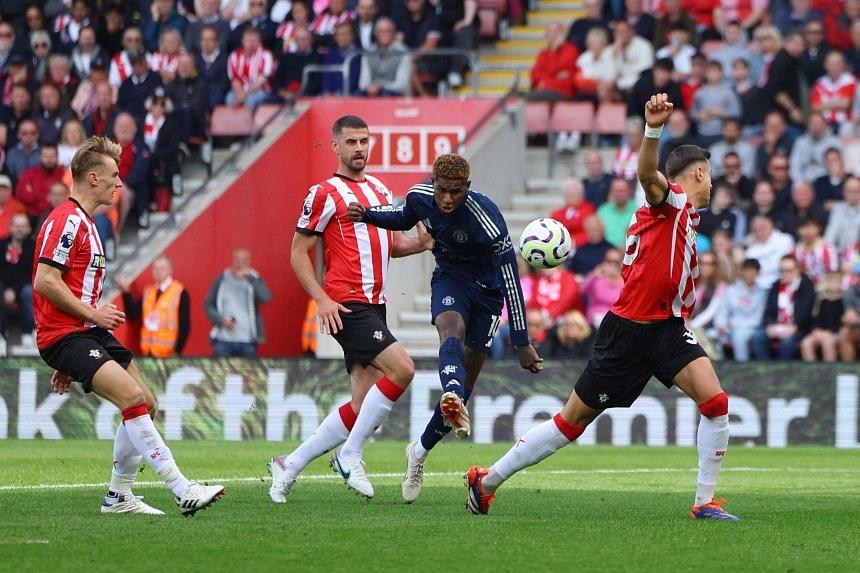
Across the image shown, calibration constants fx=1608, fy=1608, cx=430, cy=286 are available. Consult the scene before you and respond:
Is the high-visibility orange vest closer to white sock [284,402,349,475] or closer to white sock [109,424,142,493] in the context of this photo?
white sock [284,402,349,475]

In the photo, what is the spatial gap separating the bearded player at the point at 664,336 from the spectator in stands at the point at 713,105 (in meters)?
12.5

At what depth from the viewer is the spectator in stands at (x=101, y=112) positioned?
24.7 m

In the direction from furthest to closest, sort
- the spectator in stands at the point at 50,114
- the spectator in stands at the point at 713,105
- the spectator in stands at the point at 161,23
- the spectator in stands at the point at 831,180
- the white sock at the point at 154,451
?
1. the spectator in stands at the point at 161,23
2. the spectator in stands at the point at 50,114
3. the spectator in stands at the point at 713,105
4. the spectator in stands at the point at 831,180
5. the white sock at the point at 154,451

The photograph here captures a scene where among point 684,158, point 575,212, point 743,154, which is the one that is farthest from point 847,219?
point 684,158

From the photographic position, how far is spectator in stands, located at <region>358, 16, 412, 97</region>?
2398cm

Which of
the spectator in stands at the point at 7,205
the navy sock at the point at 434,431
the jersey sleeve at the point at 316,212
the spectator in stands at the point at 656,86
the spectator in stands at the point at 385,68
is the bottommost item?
the navy sock at the point at 434,431

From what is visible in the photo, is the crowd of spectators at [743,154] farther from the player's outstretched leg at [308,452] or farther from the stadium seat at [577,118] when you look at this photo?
the player's outstretched leg at [308,452]

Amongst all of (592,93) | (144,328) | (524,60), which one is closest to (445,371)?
(144,328)

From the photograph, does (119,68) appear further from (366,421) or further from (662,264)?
(662,264)

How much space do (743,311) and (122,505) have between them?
11423 millimetres

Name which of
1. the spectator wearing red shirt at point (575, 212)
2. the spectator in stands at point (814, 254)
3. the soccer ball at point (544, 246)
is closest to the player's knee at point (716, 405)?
the soccer ball at point (544, 246)

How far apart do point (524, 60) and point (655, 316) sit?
1667 centimetres

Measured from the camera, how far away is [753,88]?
71.8 ft

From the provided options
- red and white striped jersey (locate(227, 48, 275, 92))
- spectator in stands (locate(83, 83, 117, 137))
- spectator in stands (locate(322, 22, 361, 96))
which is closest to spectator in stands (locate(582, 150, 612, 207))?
spectator in stands (locate(322, 22, 361, 96))
